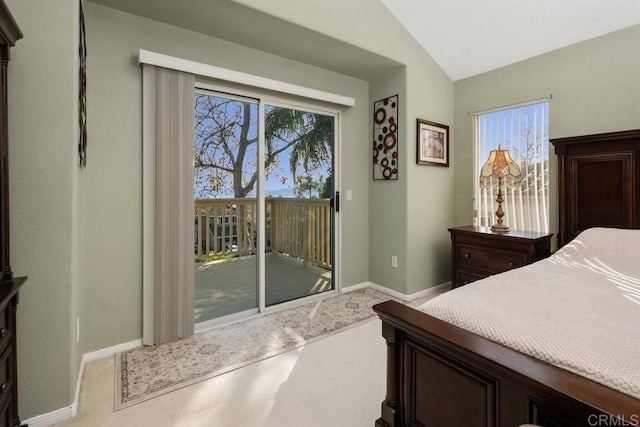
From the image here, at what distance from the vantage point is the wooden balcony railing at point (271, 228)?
2.70 metres

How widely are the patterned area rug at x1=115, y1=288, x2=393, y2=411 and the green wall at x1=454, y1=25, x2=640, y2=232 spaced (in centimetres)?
228

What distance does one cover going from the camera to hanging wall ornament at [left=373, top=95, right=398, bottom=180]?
3363 mm

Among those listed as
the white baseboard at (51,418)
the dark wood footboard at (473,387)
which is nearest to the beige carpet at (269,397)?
the white baseboard at (51,418)

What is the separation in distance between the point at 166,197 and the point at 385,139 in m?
2.24

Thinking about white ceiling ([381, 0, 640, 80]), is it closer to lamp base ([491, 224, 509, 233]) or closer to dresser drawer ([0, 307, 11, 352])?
lamp base ([491, 224, 509, 233])

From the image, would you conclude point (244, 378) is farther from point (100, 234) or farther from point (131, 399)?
point (100, 234)

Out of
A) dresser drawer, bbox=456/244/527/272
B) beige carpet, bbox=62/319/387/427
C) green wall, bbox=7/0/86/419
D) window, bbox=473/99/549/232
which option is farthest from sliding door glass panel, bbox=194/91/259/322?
window, bbox=473/99/549/232

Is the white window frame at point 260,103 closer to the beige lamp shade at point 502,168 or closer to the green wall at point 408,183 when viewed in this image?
the green wall at point 408,183

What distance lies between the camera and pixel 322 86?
327cm

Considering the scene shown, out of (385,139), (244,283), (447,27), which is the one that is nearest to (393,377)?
(244,283)

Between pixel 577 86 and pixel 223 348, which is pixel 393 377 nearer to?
pixel 223 348

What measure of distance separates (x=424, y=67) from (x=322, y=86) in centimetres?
111

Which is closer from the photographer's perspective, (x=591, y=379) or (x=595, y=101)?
(x=591, y=379)

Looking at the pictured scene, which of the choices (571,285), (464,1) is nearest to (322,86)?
(464,1)
